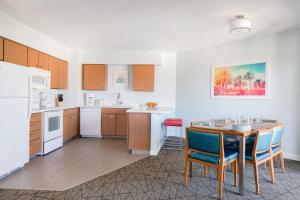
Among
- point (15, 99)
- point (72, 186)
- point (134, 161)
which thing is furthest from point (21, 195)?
point (134, 161)

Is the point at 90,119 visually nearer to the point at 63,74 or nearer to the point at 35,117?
the point at 63,74

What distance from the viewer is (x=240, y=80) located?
4383 mm

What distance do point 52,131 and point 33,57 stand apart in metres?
1.51

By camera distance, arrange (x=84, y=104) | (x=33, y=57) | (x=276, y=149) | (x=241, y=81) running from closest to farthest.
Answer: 1. (x=276, y=149)
2. (x=33, y=57)
3. (x=241, y=81)
4. (x=84, y=104)

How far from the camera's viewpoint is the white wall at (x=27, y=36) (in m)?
3.11

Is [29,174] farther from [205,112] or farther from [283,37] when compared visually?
[283,37]

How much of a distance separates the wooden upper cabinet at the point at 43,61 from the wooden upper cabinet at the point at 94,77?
1238 mm

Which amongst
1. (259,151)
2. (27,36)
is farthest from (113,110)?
(259,151)

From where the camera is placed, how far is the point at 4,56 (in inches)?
122

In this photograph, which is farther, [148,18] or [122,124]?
[122,124]

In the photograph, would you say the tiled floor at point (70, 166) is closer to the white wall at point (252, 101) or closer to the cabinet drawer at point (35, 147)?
the cabinet drawer at point (35, 147)

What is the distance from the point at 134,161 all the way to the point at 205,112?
242 centimetres

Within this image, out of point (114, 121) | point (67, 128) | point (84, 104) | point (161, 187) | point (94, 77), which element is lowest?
point (161, 187)

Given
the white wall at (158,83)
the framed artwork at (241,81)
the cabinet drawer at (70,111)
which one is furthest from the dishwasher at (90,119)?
the framed artwork at (241,81)
